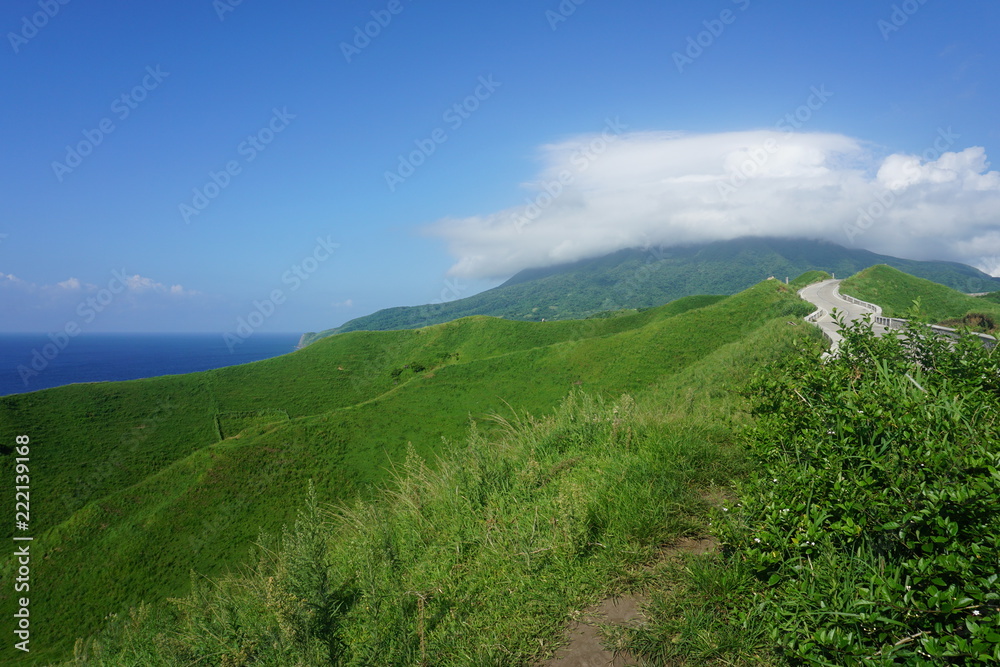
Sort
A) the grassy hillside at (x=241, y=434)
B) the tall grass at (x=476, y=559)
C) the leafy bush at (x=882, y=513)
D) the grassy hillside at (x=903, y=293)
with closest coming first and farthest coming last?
the leafy bush at (x=882, y=513) < the tall grass at (x=476, y=559) < the grassy hillside at (x=241, y=434) < the grassy hillside at (x=903, y=293)

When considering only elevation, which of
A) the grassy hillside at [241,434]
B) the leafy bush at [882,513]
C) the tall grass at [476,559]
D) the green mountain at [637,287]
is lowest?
the grassy hillside at [241,434]

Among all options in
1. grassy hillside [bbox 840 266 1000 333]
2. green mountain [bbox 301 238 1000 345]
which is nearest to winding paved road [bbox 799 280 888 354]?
grassy hillside [bbox 840 266 1000 333]

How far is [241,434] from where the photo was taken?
2506cm

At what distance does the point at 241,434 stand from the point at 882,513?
2799cm

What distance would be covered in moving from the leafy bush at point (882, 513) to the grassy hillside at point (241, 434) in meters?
8.57

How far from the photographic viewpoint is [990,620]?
1.82 m

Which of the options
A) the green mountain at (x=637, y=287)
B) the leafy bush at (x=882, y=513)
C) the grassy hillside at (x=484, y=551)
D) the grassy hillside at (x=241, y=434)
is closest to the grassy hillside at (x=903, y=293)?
the grassy hillside at (x=241, y=434)

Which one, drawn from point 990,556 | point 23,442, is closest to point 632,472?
point 990,556

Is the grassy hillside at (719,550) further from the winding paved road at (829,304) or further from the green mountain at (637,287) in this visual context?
the green mountain at (637,287)

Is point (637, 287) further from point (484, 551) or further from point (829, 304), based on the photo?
point (484, 551)

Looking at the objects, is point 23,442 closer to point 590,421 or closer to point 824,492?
point 590,421

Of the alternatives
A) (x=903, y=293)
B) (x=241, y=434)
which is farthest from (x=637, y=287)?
(x=241, y=434)

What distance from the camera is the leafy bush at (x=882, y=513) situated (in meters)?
2.01

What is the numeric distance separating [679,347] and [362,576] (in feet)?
86.6
